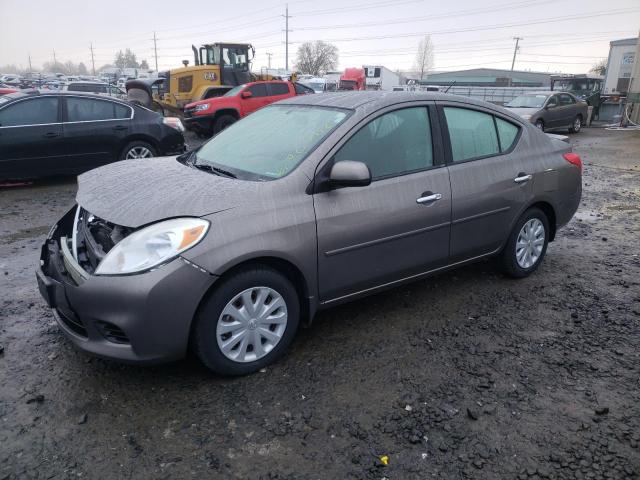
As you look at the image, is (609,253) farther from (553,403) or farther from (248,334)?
(248,334)

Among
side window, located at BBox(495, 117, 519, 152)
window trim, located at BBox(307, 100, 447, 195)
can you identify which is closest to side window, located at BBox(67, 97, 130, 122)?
window trim, located at BBox(307, 100, 447, 195)

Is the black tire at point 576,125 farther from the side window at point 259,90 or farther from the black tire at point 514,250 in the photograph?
the black tire at point 514,250

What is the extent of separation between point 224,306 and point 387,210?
1.27 metres

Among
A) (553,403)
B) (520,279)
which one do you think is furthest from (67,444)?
(520,279)

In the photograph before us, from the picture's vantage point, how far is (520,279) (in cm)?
450

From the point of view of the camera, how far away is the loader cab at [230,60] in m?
18.1

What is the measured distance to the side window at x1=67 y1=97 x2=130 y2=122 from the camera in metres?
7.84

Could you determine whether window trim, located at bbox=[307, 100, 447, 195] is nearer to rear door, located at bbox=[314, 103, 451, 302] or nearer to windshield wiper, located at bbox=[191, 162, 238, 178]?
rear door, located at bbox=[314, 103, 451, 302]

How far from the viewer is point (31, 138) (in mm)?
7434

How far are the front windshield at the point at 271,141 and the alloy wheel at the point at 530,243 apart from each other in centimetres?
207

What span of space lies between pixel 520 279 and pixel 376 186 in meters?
2.02

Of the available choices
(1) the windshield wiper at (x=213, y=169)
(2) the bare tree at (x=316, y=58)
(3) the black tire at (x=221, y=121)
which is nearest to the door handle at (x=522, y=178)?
(1) the windshield wiper at (x=213, y=169)

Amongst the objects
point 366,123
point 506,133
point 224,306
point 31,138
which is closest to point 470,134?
point 506,133

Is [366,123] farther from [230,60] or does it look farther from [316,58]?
[316,58]
